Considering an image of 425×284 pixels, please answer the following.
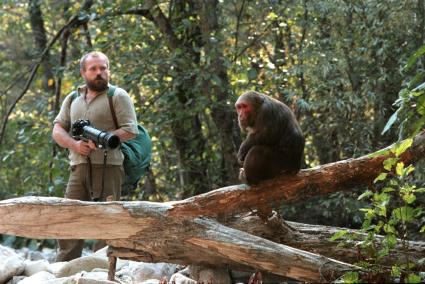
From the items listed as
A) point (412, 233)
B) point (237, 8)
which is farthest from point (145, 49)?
point (412, 233)

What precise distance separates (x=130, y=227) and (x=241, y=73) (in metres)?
4.10

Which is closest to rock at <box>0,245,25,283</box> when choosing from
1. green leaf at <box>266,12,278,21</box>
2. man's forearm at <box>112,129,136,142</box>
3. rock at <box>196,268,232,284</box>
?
man's forearm at <box>112,129,136,142</box>

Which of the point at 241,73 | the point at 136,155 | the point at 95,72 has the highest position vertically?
the point at 241,73

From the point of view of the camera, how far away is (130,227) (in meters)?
4.98

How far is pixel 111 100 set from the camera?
230 inches

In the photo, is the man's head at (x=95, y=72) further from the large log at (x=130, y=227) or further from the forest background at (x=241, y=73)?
the forest background at (x=241, y=73)

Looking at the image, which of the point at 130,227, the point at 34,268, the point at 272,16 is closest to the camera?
the point at 130,227

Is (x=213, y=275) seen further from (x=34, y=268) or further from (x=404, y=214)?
(x=34, y=268)

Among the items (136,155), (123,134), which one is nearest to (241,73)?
(136,155)

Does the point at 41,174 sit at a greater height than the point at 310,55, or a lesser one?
lesser

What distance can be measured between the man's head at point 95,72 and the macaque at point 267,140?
1199 millimetres

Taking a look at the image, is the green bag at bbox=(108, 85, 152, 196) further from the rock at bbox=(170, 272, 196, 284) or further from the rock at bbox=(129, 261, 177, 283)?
the rock at bbox=(170, 272, 196, 284)

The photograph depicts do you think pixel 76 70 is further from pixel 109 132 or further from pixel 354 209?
pixel 354 209

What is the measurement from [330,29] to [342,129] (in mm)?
1330
